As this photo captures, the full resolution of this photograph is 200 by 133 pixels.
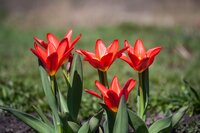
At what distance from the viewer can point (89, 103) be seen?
182 inches

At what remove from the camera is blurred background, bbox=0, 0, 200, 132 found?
4867 mm

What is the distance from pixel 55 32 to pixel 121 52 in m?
6.64

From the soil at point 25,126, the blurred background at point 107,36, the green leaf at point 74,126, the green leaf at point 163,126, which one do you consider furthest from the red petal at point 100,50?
the blurred background at point 107,36

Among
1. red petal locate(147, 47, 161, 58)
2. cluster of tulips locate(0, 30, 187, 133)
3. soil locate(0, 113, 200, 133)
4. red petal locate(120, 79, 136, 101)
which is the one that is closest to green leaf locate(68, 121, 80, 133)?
cluster of tulips locate(0, 30, 187, 133)

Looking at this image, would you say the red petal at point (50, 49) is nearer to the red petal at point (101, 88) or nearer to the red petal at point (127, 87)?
the red petal at point (101, 88)

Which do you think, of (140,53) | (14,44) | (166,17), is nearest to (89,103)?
(140,53)

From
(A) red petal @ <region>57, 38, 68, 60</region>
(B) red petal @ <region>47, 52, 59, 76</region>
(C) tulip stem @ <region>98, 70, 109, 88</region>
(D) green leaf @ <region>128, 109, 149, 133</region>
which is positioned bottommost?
(D) green leaf @ <region>128, 109, 149, 133</region>

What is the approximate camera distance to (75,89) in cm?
306

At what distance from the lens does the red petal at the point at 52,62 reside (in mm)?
2857

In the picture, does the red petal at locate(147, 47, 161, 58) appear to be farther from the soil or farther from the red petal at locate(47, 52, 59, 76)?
the soil

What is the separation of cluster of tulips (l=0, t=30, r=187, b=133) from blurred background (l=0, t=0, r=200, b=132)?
1.22m

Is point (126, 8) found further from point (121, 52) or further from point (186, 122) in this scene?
point (121, 52)

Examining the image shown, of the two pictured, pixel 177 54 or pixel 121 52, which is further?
pixel 177 54

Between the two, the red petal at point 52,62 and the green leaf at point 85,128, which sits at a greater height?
the red petal at point 52,62
